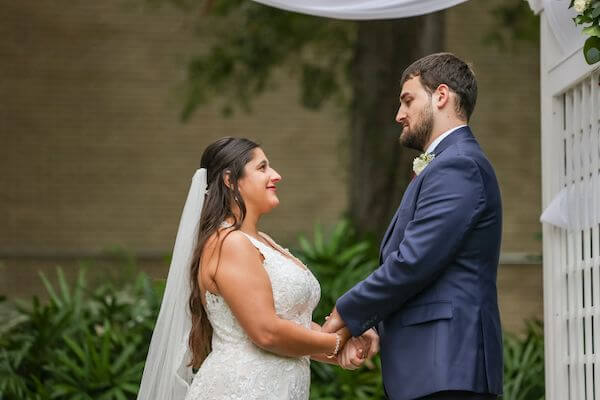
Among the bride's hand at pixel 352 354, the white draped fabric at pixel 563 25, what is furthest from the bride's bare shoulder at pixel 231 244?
the white draped fabric at pixel 563 25

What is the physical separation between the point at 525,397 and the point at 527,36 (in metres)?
5.34

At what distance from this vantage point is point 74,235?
43.0ft

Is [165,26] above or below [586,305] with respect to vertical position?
above

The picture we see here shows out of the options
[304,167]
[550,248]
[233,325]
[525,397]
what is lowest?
[525,397]

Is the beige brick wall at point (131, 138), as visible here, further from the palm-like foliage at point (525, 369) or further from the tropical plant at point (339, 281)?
the palm-like foliage at point (525, 369)

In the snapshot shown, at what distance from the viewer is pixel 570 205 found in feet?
14.3

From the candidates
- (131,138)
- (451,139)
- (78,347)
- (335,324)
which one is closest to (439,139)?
(451,139)

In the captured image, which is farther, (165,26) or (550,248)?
(165,26)

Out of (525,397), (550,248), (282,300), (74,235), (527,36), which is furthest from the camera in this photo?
(74,235)

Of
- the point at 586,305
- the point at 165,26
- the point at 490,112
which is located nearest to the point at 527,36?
the point at 490,112

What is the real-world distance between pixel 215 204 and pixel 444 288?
1.04m

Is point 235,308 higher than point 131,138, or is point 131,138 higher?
point 131,138

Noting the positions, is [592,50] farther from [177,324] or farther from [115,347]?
[115,347]

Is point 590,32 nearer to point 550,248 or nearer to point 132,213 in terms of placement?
point 550,248
